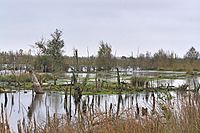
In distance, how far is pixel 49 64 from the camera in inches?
2025

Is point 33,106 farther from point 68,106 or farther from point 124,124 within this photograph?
point 124,124

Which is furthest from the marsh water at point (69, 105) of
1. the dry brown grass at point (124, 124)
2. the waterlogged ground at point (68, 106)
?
the dry brown grass at point (124, 124)

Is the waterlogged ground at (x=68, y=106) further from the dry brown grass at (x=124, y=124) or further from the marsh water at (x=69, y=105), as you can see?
the dry brown grass at (x=124, y=124)

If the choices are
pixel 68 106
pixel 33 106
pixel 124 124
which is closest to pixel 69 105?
pixel 68 106

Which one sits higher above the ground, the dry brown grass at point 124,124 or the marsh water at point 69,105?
the dry brown grass at point 124,124

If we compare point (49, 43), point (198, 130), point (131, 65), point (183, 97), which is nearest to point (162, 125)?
point (198, 130)

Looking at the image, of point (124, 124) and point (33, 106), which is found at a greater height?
point (124, 124)

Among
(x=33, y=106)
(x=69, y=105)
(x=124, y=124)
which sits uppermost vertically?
(x=124, y=124)

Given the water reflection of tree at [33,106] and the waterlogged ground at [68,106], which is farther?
the water reflection of tree at [33,106]

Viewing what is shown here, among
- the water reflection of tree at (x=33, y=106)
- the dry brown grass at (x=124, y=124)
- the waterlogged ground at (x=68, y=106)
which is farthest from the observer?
the water reflection of tree at (x=33, y=106)

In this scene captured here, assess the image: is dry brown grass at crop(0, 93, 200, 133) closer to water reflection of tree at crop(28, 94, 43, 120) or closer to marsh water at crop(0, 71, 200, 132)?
marsh water at crop(0, 71, 200, 132)

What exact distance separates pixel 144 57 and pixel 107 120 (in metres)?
A: 73.3

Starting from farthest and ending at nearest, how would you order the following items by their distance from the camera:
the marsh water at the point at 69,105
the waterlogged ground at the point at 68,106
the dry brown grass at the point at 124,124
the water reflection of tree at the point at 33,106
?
the water reflection of tree at the point at 33,106, the waterlogged ground at the point at 68,106, the marsh water at the point at 69,105, the dry brown grass at the point at 124,124

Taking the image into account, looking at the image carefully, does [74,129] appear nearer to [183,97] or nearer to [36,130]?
[36,130]
